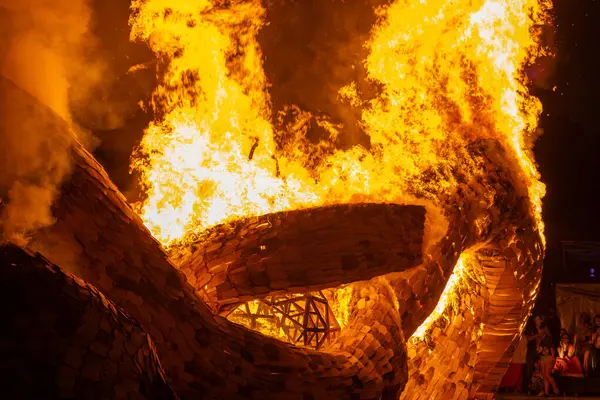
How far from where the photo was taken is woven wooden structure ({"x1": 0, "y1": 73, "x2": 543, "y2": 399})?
1.53 m

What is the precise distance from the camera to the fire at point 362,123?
3.14 metres

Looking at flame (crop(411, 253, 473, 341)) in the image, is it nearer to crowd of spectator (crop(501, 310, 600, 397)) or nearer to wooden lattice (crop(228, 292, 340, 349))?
wooden lattice (crop(228, 292, 340, 349))

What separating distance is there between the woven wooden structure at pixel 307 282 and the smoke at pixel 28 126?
0.02 metres

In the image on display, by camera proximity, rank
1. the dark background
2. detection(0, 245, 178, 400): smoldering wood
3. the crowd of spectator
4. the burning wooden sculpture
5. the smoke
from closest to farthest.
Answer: detection(0, 245, 178, 400): smoldering wood → the burning wooden sculpture → the smoke → the dark background → the crowd of spectator

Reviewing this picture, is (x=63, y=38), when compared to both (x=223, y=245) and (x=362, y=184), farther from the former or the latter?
(x=362, y=184)

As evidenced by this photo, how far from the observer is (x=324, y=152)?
4512 millimetres

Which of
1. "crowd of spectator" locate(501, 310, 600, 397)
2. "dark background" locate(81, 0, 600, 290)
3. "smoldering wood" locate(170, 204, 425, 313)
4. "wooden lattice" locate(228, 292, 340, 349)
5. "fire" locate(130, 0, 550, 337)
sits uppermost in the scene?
"dark background" locate(81, 0, 600, 290)

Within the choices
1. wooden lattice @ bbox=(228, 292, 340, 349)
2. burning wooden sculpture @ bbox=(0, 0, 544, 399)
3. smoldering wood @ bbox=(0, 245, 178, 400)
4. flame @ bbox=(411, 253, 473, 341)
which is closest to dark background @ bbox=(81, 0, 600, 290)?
burning wooden sculpture @ bbox=(0, 0, 544, 399)

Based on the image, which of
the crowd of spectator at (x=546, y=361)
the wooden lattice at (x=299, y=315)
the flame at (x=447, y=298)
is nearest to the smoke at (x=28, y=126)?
the wooden lattice at (x=299, y=315)

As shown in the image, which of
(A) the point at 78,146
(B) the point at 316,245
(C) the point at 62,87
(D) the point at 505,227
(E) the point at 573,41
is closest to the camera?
(A) the point at 78,146

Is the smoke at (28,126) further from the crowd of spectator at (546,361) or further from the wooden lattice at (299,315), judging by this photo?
the crowd of spectator at (546,361)

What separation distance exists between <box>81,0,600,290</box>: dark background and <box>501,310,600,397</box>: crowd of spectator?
282cm

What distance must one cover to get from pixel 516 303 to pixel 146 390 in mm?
2546

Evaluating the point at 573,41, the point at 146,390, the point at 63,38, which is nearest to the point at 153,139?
the point at 63,38
